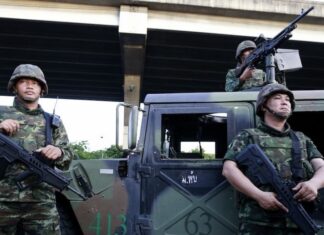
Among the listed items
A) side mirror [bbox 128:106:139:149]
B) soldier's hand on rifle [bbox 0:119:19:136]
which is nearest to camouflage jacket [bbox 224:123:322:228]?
side mirror [bbox 128:106:139:149]

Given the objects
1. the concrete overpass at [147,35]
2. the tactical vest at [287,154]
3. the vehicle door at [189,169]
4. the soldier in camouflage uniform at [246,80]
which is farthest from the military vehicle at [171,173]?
the concrete overpass at [147,35]

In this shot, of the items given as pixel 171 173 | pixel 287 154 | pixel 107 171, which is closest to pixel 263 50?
pixel 171 173

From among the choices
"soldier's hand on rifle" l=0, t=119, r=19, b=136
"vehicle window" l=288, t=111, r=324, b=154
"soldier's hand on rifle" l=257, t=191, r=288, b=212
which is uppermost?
"vehicle window" l=288, t=111, r=324, b=154

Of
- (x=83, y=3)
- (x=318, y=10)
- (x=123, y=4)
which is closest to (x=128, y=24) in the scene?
(x=123, y=4)

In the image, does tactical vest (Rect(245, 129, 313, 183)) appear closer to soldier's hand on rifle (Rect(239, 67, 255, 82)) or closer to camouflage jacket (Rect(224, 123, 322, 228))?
camouflage jacket (Rect(224, 123, 322, 228))

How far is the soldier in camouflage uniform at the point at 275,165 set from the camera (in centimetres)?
298

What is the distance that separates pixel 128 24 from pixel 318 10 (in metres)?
7.33

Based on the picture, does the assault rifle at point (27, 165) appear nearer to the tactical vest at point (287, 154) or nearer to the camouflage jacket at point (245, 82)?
the tactical vest at point (287, 154)

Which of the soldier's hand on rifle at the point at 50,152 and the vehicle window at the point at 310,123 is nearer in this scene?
the soldier's hand on rifle at the point at 50,152

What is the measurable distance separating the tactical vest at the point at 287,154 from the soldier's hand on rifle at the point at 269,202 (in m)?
0.24

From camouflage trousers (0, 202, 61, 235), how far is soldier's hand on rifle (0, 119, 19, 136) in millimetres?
521

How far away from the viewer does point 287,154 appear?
10.6ft

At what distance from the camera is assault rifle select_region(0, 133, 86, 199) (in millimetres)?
3301

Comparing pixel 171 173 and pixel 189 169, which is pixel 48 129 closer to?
pixel 171 173
